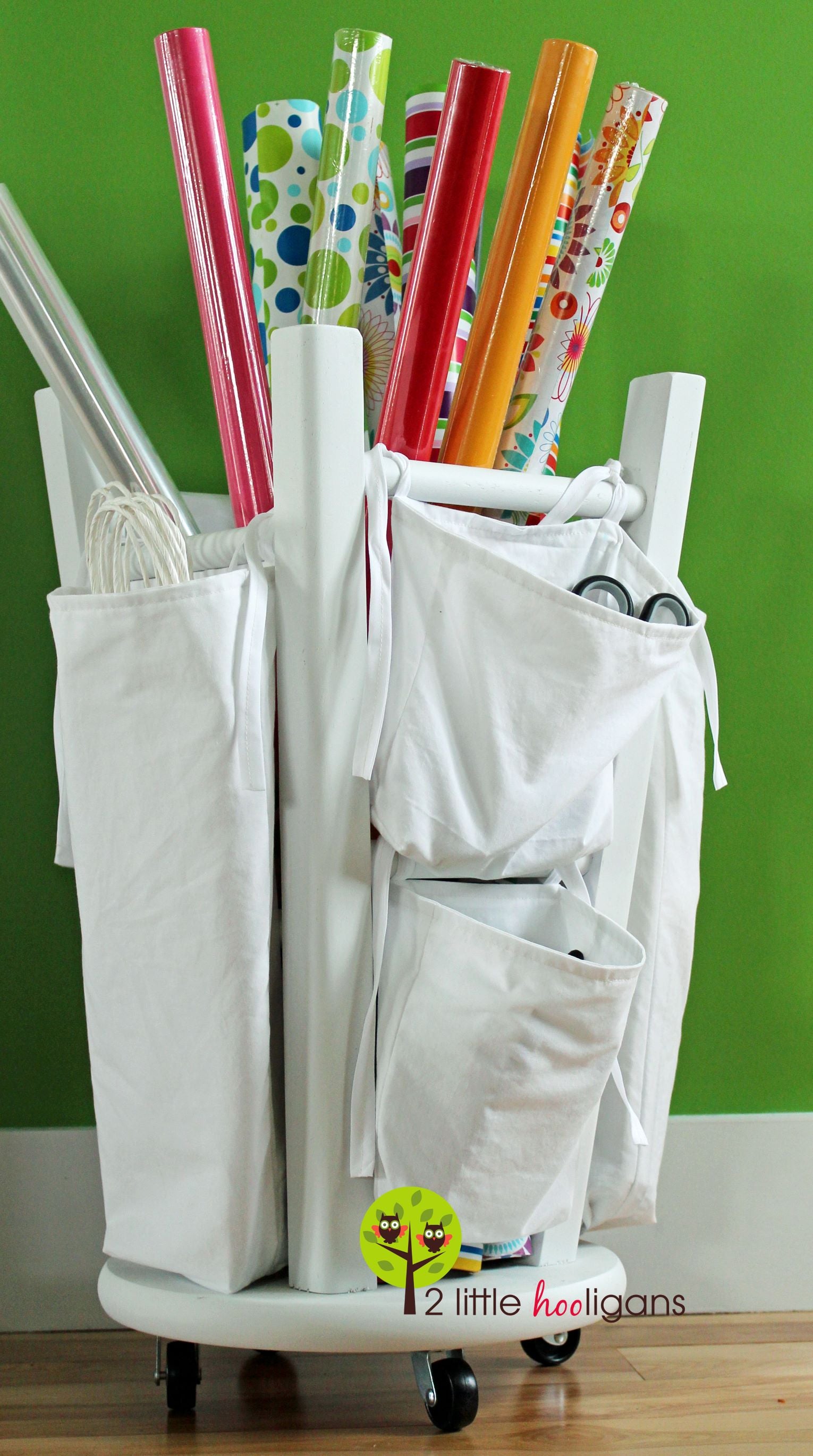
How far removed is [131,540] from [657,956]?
1.57 feet

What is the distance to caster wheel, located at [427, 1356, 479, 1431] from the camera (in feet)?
2.39

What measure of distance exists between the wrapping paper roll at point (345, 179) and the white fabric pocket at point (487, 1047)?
407 millimetres

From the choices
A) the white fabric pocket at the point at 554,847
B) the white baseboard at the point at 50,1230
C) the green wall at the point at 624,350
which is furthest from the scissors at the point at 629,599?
the white baseboard at the point at 50,1230

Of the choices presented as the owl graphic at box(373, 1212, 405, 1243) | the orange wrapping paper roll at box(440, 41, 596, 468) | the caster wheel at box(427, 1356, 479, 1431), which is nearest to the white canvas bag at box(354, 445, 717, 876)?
the orange wrapping paper roll at box(440, 41, 596, 468)

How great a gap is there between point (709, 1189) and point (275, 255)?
2.91ft

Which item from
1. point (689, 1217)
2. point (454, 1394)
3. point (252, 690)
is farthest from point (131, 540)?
point (689, 1217)

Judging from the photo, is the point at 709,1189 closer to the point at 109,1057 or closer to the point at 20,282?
the point at 109,1057

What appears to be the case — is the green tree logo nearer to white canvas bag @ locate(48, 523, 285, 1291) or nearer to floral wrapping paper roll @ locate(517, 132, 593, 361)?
white canvas bag @ locate(48, 523, 285, 1291)

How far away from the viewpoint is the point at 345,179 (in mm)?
779

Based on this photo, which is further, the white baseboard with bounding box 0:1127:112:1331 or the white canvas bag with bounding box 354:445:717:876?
the white baseboard with bounding box 0:1127:112:1331

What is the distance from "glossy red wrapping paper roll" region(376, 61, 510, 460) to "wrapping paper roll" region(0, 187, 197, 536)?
17 cm

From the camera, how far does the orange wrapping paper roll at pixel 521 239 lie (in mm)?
750

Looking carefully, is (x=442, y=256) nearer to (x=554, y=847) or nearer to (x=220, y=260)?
(x=220, y=260)

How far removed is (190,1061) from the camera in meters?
0.69
